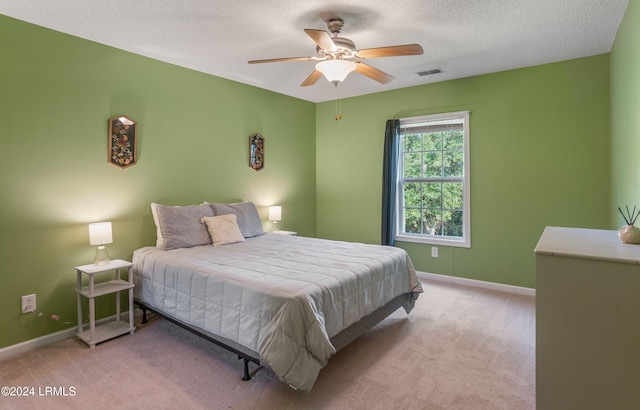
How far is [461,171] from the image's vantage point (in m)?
4.37

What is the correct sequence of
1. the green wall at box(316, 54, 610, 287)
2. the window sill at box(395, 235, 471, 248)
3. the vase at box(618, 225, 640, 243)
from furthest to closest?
the window sill at box(395, 235, 471, 248)
the green wall at box(316, 54, 610, 287)
the vase at box(618, 225, 640, 243)

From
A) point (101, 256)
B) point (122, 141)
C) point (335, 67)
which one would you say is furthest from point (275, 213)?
point (335, 67)

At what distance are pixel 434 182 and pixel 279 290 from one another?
316cm

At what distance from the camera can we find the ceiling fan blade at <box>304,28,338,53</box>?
7.27 feet

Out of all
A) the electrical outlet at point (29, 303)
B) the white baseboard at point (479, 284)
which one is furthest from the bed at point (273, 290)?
the white baseboard at point (479, 284)

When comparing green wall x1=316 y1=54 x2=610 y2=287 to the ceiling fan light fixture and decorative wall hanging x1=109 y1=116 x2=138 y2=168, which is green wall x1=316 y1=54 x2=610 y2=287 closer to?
the ceiling fan light fixture

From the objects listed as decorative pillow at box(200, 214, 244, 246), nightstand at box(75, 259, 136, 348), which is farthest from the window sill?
nightstand at box(75, 259, 136, 348)

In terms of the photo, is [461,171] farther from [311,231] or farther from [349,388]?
[349,388]

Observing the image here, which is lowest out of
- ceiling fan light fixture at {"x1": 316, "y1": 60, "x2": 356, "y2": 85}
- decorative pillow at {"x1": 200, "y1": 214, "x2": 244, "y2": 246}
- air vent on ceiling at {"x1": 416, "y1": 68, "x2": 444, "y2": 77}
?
decorative pillow at {"x1": 200, "y1": 214, "x2": 244, "y2": 246}

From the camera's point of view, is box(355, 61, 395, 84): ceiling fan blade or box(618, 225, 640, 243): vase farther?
box(355, 61, 395, 84): ceiling fan blade

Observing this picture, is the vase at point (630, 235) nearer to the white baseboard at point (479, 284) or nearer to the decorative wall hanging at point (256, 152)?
the white baseboard at point (479, 284)

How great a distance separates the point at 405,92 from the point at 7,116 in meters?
4.18

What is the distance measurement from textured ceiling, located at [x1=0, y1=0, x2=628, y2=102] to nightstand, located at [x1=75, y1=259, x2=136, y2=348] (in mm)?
1965

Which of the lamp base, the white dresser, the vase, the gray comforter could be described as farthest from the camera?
the lamp base
